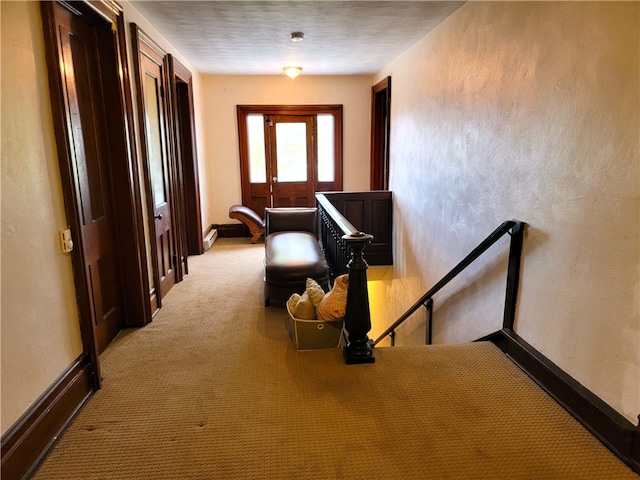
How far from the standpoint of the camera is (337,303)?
2531 millimetres

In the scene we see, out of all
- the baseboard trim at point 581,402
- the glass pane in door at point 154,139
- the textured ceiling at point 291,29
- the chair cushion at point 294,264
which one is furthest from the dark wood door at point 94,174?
the baseboard trim at point 581,402

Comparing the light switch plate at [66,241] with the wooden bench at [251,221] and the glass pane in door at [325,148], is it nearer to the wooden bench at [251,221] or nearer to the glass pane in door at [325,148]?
the wooden bench at [251,221]

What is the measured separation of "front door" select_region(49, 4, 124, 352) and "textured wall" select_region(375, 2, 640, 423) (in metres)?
2.50

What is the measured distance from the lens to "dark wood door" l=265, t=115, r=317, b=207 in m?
6.69

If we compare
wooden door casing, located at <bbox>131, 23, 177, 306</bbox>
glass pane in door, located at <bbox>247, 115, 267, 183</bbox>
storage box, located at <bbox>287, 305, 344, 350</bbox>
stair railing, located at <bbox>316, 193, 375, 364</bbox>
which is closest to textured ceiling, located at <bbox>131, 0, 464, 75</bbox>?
wooden door casing, located at <bbox>131, 23, 177, 306</bbox>

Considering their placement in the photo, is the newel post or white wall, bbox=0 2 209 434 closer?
white wall, bbox=0 2 209 434

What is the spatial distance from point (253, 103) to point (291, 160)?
3.41ft

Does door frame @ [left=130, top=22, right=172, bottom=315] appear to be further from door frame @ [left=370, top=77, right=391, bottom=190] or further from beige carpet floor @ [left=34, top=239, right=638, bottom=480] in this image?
door frame @ [left=370, top=77, right=391, bottom=190]

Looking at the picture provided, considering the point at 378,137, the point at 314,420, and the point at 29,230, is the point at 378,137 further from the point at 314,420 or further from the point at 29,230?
the point at 29,230

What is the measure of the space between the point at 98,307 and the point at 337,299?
1.54m

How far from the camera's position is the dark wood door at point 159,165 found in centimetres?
341

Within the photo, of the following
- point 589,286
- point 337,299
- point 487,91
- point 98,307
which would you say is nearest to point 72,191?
point 98,307

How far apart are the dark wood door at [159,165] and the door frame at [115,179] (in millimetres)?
358

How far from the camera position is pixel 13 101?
5.41ft
